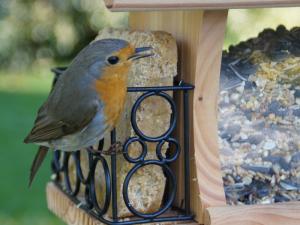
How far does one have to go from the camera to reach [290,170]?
10.1 feet

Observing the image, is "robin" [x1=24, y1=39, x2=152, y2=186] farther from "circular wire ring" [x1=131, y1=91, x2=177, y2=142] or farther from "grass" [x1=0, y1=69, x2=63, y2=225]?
"grass" [x1=0, y1=69, x2=63, y2=225]

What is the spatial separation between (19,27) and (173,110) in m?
7.51

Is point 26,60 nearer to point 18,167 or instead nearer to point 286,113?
point 18,167

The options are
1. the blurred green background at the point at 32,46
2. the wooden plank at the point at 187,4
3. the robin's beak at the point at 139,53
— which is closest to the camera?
the wooden plank at the point at 187,4

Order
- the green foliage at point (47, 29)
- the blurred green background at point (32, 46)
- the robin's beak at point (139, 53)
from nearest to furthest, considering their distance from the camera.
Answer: the robin's beak at point (139, 53) → the blurred green background at point (32, 46) → the green foliage at point (47, 29)

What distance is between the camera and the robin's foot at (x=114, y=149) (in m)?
2.88

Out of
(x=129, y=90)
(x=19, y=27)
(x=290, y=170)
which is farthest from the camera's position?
(x=19, y=27)

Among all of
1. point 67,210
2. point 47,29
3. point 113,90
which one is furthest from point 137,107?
point 47,29

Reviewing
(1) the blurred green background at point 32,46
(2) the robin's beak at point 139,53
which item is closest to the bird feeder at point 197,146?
(2) the robin's beak at point 139,53

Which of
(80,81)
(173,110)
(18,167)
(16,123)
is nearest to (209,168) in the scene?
(173,110)

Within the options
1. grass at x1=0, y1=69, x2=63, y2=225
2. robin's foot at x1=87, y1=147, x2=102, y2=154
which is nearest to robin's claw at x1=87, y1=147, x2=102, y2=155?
robin's foot at x1=87, y1=147, x2=102, y2=154

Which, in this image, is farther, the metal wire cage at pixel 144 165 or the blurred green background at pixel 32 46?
the blurred green background at pixel 32 46

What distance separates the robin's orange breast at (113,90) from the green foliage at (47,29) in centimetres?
689

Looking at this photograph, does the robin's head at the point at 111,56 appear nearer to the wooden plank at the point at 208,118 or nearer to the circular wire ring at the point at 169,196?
the wooden plank at the point at 208,118
